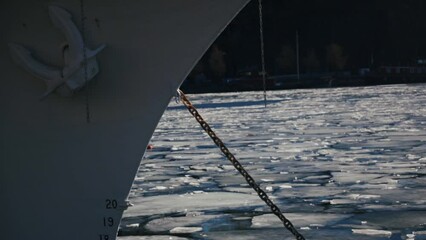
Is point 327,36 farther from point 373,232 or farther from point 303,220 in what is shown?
point 373,232

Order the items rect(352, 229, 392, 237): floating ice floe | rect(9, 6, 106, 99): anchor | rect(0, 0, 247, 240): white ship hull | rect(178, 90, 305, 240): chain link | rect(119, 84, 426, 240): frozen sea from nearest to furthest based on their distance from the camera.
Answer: rect(9, 6, 106, 99): anchor
rect(0, 0, 247, 240): white ship hull
rect(178, 90, 305, 240): chain link
rect(352, 229, 392, 237): floating ice floe
rect(119, 84, 426, 240): frozen sea

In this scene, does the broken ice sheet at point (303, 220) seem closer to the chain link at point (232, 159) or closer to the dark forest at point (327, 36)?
the chain link at point (232, 159)

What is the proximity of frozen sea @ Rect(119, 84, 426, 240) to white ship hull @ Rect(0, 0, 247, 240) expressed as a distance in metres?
2.26

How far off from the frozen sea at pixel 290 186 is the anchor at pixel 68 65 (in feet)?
8.78

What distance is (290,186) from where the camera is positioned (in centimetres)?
1031

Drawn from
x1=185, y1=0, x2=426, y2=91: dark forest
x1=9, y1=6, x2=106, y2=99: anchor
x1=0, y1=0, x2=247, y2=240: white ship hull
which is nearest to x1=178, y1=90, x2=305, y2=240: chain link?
x1=0, y1=0, x2=247, y2=240: white ship hull

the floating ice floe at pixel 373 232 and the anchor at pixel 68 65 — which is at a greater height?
the anchor at pixel 68 65

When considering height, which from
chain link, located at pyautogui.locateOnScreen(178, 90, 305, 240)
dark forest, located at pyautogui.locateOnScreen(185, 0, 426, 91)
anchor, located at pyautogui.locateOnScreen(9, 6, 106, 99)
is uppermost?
anchor, located at pyautogui.locateOnScreen(9, 6, 106, 99)

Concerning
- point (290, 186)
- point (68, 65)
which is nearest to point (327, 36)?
point (290, 186)

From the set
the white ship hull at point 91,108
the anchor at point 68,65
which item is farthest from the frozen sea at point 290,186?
the anchor at point 68,65

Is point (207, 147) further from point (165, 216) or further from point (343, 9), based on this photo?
point (343, 9)

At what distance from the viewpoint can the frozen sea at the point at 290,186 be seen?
7695 millimetres

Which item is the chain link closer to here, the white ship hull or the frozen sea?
the white ship hull

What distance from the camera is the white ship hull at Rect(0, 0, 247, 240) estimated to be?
5.07 meters
